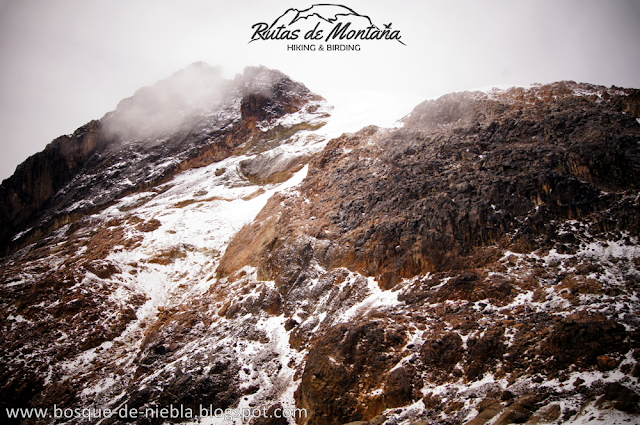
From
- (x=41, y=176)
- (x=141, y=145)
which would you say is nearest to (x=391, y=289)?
(x=141, y=145)

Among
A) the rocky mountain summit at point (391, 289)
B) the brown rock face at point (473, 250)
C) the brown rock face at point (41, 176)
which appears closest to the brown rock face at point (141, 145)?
the brown rock face at point (41, 176)

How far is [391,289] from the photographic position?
16.6m

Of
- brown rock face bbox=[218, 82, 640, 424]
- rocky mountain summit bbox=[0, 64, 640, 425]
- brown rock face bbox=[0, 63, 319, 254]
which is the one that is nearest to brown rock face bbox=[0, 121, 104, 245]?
brown rock face bbox=[0, 63, 319, 254]

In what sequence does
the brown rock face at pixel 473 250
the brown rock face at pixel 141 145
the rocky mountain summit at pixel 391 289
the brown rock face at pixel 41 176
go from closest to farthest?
the rocky mountain summit at pixel 391 289 < the brown rock face at pixel 473 250 < the brown rock face at pixel 141 145 < the brown rock face at pixel 41 176

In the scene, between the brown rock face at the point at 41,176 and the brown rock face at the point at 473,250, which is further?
the brown rock face at the point at 41,176

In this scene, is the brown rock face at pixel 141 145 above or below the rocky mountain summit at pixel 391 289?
above

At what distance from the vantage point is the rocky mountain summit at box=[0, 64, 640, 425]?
10.9 m

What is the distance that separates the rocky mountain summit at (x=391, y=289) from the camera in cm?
1090

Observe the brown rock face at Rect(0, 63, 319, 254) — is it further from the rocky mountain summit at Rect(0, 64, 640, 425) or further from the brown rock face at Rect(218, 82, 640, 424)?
the brown rock face at Rect(218, 82, 640, 424)

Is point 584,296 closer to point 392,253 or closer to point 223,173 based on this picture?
point 392,253

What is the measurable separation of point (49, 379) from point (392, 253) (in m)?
20.7

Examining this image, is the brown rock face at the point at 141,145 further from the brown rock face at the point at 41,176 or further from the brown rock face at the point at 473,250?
the brown rock face at the point at 473,250

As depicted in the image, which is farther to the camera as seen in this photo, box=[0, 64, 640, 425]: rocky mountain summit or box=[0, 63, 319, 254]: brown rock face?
box=[0, 63, 319, 254]: brown rock face

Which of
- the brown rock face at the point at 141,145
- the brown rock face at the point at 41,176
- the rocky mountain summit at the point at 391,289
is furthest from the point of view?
the brown rock face at the point at 41,176
